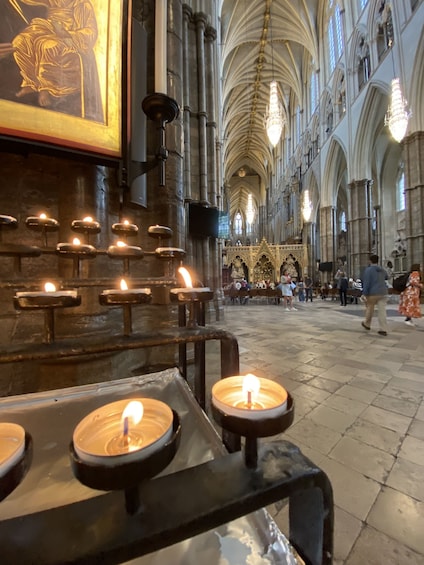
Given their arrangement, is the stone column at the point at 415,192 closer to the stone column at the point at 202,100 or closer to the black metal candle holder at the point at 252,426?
the stone column at the point at 202,100

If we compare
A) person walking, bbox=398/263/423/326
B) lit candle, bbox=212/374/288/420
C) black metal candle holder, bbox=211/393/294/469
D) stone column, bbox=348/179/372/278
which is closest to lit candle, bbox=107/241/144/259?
lit candle, bbox=212/374/288/420

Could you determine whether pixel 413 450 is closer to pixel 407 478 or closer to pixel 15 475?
pixel 407 478

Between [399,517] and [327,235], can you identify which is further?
[327,235]

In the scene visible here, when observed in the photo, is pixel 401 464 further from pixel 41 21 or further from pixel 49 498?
pixel 41 21

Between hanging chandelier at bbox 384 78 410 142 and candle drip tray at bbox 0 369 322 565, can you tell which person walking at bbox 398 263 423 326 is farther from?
candle drip tray at bbox 0 369 322 565

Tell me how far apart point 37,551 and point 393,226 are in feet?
69.5

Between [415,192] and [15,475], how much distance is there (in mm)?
12211

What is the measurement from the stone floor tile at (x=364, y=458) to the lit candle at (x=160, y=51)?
2687 millimetres

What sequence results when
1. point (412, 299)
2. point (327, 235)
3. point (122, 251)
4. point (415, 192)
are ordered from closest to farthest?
point (122, 251) → point (412, 299) → point (415, 192) → point (327, 235)

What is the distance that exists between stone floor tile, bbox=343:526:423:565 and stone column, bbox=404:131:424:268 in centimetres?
1073

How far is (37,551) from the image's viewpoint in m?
0.36

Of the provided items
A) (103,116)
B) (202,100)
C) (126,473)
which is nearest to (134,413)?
(126,473)

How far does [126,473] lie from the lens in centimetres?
37

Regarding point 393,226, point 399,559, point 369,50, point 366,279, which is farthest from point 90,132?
point 393,226
